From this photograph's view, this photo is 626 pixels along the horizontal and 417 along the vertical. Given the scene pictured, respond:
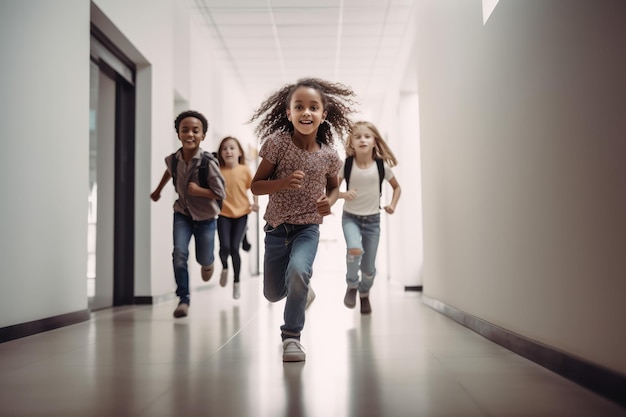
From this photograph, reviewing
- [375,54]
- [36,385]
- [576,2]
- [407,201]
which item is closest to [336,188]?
[576,2]

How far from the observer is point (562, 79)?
6.77 feet

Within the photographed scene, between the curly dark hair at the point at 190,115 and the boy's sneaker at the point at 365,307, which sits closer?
the curly dark hair at the point at 190,115

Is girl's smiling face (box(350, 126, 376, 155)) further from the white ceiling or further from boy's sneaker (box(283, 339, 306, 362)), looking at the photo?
the white ceiling

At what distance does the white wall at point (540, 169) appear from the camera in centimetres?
175

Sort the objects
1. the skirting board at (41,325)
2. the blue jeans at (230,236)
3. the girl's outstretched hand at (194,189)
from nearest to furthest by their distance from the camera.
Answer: the skirting board at (41,325) < the girl's outstretched hand at (194,189) < the blue jeans at (230,236)

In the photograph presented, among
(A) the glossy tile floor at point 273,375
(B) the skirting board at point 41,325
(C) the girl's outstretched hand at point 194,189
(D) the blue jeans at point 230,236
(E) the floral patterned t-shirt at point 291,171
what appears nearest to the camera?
(A) the glossy tile floor at point 273,375

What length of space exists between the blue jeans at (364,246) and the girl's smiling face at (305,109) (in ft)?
6.22

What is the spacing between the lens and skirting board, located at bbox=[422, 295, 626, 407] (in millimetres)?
1706

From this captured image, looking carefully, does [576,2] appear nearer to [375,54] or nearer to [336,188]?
[336,188]

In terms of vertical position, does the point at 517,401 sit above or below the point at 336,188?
below

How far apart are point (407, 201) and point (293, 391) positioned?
588 centimetres

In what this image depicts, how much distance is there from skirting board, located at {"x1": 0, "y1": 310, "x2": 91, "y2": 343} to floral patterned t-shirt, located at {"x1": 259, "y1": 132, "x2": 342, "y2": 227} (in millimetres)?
1608

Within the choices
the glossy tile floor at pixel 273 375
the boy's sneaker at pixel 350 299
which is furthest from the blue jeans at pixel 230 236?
the glossy tile floor at pixel 273 375

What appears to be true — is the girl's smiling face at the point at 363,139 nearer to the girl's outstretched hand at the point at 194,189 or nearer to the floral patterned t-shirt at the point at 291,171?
the girl's outstretched hand at the point at 194,189
